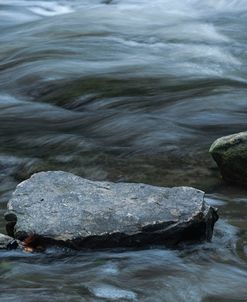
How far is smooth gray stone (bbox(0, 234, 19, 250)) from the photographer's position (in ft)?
11.7

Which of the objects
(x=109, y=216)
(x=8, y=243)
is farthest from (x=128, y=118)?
(x=8, y=243)

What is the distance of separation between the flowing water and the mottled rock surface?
106 mm

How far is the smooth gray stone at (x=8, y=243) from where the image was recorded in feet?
11.7

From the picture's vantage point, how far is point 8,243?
3570 mm

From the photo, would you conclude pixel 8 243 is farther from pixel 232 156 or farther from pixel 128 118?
pixel 128 118

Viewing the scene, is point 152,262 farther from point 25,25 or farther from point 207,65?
point 25,25

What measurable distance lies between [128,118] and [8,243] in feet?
11.0

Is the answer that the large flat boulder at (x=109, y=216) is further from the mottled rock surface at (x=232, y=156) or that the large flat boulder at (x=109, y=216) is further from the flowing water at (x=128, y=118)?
the mottled rock surface at (x=232, y=156)

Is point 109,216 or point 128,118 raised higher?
point 109,216

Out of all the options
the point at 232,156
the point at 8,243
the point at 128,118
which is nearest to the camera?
the point at 8,243

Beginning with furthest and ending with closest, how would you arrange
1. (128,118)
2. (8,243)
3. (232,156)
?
1. (128,118)
2. (232,156)
3. (8,243)

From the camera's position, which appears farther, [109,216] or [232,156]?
[232,156]

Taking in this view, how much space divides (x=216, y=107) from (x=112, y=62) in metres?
2.50

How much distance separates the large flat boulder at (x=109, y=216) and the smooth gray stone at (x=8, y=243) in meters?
0.04
